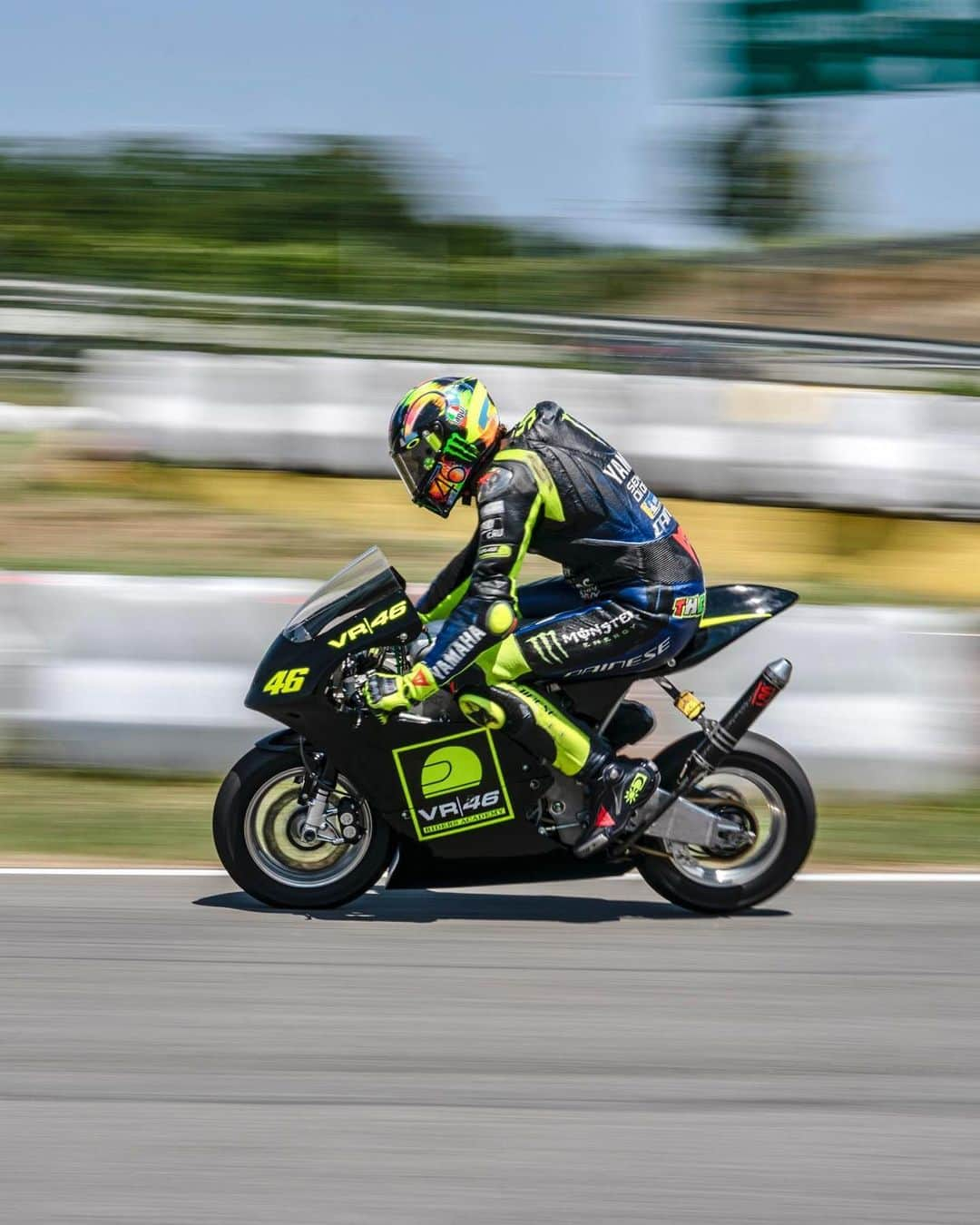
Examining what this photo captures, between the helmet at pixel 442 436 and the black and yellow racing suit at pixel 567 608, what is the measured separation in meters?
0.09

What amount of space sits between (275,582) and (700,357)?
8.86m

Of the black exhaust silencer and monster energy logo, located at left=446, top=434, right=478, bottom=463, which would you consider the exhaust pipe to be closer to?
the black exhaust silencer

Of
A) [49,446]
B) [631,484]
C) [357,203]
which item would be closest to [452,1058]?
[631,484]

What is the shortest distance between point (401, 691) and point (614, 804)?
780 millimetres

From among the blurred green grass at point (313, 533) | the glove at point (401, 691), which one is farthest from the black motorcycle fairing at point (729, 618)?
the blurred green grass at point (313, 533)

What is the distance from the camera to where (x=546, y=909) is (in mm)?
6059

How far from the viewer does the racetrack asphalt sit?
11.9ft

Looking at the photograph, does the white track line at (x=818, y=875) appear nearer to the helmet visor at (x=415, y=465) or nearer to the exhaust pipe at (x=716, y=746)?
the exhaust pipe at (x=716, y=746)

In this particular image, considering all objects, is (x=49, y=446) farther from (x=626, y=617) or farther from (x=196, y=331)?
(x=626, y=617)

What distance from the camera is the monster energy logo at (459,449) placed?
5.65 m

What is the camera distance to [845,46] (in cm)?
1756

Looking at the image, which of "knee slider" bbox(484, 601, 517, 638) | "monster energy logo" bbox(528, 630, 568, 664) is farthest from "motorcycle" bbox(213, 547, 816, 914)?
"knee slider" bbox(484, 601, 517, 638)

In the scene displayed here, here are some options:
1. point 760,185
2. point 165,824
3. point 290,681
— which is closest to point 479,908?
point 290,681

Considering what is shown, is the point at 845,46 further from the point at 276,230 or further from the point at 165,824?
the point at 276,230
